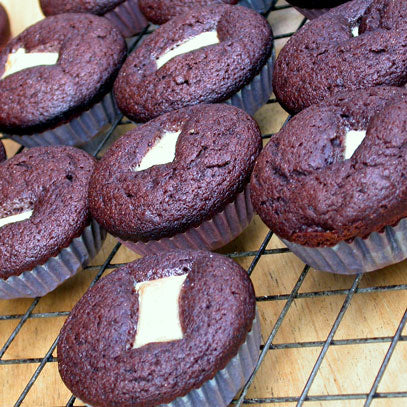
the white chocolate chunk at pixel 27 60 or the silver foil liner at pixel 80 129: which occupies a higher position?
the white chocolate chunk at pixel 27 60

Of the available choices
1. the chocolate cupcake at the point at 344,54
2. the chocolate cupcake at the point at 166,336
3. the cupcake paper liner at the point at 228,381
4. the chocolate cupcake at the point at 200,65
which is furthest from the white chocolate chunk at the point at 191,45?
the cupcake paper liner at the point at 228,381

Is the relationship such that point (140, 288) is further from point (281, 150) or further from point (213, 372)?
point (281, 150)

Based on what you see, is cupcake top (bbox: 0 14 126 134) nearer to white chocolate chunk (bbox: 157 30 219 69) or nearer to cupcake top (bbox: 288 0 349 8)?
white chocolate chunk (bbox: 157 30 219 69)

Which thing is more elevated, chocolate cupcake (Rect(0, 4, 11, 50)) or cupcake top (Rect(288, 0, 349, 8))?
chocolate cupcake (Rect(0, 4, 11, 50))

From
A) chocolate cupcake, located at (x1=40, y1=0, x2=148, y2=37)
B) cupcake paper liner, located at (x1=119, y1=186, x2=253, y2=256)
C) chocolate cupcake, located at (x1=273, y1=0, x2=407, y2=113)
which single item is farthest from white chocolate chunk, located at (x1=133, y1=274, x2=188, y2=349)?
chocolate cupcake, located at (x1=40, y1=0, x2=148, y2=37)

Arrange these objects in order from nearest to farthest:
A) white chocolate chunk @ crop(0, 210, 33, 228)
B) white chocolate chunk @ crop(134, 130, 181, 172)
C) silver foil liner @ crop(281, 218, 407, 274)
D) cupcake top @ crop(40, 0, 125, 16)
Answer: silver foil liner @ crop(281, 218, 407, 274) < white chocolate chunk @ crop(134, 130, 181, 172) < white chocolate chunk @ crop(0, 210, 33, 228) < cupcake top @ crop(40, 0, 125, 16)

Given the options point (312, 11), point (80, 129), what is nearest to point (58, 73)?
point (80, 129)

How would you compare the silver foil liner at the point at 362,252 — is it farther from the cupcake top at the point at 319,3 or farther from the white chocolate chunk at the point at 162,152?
the cupcake top at the point at 319,3
